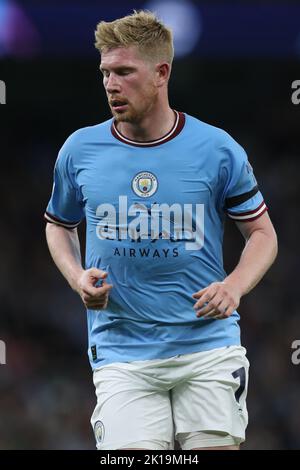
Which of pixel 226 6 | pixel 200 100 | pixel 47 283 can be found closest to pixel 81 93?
pixel 200 100

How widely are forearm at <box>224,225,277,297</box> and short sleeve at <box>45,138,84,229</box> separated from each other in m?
0.95

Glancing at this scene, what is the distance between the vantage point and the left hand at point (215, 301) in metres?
4.94

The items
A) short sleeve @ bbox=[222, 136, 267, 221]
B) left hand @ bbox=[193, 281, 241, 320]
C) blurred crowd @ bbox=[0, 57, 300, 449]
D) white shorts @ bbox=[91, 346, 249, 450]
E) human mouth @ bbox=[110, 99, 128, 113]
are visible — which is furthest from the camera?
blurred crowd @ bbox=[0, 57, 300, 449]

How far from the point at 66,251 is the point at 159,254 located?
1.98 feet

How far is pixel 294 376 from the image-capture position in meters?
13.9

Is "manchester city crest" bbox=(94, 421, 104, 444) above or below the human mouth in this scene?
below

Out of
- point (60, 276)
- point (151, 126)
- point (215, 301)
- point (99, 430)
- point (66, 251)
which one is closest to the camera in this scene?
point (215, 301)

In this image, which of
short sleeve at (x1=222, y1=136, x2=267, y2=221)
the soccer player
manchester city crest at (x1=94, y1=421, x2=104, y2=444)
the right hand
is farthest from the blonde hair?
manchester city crest at (x1=94, y1=421, x2=104, y2=444)

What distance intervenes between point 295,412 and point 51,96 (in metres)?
5.81

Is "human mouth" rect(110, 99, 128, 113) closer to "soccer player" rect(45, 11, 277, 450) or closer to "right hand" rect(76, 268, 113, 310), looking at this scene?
"soccer player" rect(45, 11, 277, 450)

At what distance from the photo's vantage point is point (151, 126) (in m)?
5.53

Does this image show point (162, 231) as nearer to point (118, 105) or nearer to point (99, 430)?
point (118, 105)

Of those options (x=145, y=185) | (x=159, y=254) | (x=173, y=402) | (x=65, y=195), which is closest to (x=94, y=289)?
(x=159, y=254)

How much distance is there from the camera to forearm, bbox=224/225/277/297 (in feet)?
17.3
